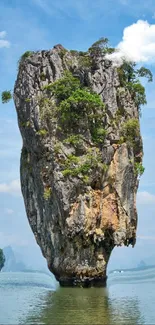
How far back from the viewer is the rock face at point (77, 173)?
24.8 metres

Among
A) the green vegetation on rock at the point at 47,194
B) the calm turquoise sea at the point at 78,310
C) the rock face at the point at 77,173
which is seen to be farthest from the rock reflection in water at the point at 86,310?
the green vegetation on rock at the point at 47,194

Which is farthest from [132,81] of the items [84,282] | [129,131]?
[84,282]

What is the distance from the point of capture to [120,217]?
2567cm

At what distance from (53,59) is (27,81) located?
2.19 metres

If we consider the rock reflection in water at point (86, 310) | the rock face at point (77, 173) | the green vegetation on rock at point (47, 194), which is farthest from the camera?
the green vegetation on rock at point (47, 194)

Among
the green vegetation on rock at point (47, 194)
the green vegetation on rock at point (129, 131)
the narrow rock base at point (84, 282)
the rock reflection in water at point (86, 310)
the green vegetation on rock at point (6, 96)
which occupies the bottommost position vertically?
the rock reflection in water at point (86, 310)

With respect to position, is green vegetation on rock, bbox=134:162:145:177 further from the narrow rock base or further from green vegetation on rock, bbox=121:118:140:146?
the narrow rock base

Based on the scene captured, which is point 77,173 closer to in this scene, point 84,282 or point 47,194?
point 47,194

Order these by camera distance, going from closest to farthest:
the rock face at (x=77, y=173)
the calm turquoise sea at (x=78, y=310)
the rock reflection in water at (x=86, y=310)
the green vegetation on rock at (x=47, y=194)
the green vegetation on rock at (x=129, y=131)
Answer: the rock reflection in water at (x=86, y=310) < the calm turquoise sea at (x=78, y=310) < the rock face at (x=77, y=173) < the green vegetation on rock at (x=47, y=194) < the green vegetation on rock at (x=129, y=131)

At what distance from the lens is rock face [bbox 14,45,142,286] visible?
24.8m

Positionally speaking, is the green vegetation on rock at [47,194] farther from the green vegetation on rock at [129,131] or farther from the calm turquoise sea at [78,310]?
the calm turquoise sea at [78,310]

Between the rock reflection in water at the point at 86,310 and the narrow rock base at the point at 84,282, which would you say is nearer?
the rock reflection in water at the point at 86,310

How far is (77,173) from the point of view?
24.8 meters

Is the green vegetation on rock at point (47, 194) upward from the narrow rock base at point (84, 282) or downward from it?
upward
